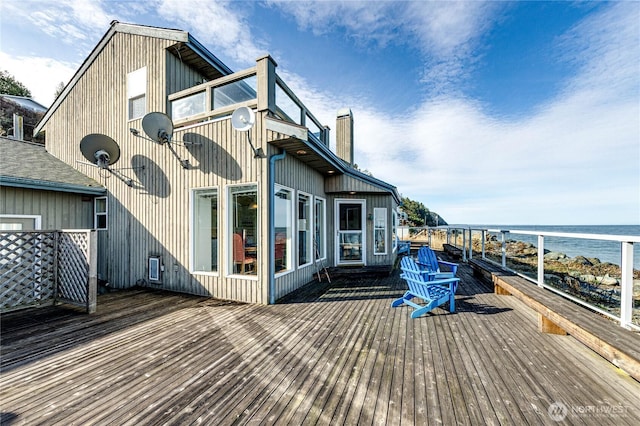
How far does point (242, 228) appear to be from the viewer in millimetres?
4820

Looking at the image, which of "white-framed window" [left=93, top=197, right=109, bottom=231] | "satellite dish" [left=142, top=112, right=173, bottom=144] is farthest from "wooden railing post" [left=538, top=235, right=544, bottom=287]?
"white-framed window" [left=93, top=197, right=109, bottom=231]

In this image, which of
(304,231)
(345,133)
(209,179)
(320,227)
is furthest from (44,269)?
(345,133)

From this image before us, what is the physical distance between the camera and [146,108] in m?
5.97

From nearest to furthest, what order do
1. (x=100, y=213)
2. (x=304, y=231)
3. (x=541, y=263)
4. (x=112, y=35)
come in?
(x=541, y=263)
(x=304, y=231)
(x=100, y=213)
(x=112, y=35)

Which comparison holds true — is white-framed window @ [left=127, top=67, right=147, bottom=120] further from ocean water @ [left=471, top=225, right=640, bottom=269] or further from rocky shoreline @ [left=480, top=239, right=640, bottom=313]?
rocky shoreline @ [left=480, top=239, right=640, bottom=313]

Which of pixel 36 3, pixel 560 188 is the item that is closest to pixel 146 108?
pixel 36 3

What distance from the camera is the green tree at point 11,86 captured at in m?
20.9

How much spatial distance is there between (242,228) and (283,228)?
31.3 inches

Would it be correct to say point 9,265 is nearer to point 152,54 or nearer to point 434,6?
point 152,54

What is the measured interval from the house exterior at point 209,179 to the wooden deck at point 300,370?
1.33 m

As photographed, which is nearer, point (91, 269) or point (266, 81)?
point (91, 269)

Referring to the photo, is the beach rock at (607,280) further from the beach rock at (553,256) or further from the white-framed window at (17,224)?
the white-framed window at (17,224)

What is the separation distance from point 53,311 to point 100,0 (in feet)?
22.6

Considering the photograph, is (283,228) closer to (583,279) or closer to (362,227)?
(362,227)
